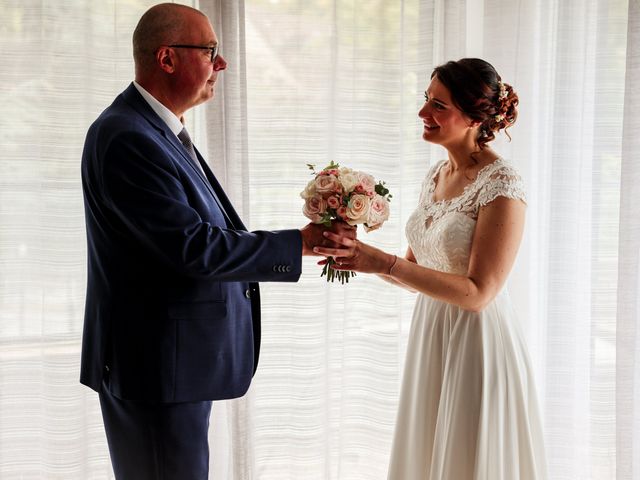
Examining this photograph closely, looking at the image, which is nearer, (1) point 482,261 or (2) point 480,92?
(1) point 482,261

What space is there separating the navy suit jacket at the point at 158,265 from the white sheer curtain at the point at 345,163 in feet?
2.81

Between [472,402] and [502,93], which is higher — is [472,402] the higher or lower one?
the lower one

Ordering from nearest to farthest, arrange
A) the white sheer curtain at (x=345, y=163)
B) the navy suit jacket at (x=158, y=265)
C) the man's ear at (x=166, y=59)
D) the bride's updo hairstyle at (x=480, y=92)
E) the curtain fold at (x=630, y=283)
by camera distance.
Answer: the navy suit jacket at (x=158, y=265), the man's ear at (x=166, y=59), the bride's updo hairstyle at (x=480, y=92), the white sheer curtain at (x=345, y=163), the curtain fold at (x=630, y=283)

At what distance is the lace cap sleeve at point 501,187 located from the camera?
223 cm

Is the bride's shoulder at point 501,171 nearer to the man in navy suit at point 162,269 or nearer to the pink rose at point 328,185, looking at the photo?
the pink rose at point 328,185

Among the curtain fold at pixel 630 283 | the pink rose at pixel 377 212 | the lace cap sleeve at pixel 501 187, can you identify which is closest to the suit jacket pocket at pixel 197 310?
the pink rose at pixel 377 212

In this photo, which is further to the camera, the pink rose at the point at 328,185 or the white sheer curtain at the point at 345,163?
Answer: the white sheer curtain at the point at 345,163

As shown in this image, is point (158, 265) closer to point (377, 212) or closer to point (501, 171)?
point (377, 212)

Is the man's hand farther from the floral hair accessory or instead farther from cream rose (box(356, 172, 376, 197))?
the floral hair accessory

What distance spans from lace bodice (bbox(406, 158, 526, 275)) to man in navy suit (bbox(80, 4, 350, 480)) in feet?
1.76

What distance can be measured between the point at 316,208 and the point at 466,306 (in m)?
0.59

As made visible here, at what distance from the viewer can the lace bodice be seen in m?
2.25

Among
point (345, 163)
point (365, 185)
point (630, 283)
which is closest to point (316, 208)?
point (365, 185)

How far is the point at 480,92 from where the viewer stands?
2.33 meters
